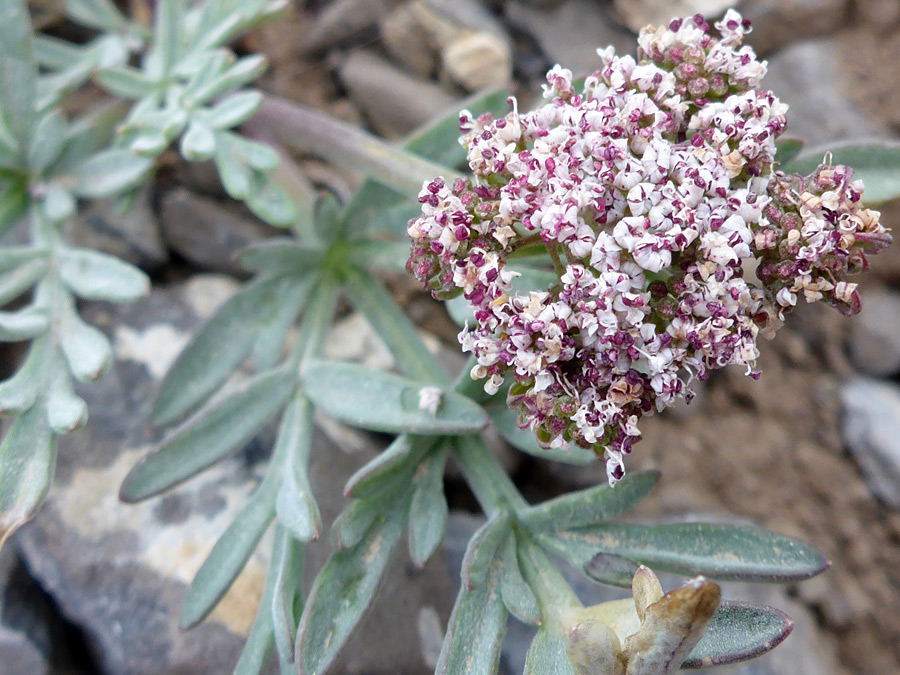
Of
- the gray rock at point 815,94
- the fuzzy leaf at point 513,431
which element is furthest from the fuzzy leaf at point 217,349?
the gray rock at point 815,94

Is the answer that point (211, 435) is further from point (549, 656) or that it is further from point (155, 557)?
point (549, 656)

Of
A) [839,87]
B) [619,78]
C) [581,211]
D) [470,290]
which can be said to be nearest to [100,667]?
[470,290]

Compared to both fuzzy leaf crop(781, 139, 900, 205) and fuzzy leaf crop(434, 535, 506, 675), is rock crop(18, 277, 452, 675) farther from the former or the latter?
fuzzy leaf crop(781, 139, 900, 205)

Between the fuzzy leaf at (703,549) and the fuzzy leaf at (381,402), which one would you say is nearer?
the fuzzy leaf at (703,549)

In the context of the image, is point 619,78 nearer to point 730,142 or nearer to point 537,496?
point 730,142

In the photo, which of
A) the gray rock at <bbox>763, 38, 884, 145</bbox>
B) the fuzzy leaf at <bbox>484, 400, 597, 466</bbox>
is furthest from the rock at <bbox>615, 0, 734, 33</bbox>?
the fuzzy leaf at <bbox>484, 400, 597, 466</bbox>

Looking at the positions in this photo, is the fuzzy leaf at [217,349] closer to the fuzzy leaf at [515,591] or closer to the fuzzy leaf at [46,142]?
the fuzzy leaf at [46,142]

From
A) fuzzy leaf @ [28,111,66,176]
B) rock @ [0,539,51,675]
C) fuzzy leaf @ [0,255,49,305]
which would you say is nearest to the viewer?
rock @ [0,539,51,675]
